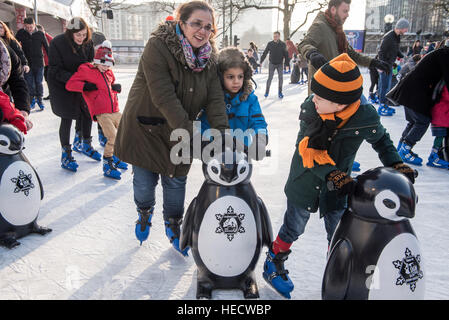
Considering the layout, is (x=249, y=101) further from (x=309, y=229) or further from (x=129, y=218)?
(x=129, y=218)

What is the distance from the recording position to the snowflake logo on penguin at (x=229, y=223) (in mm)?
1735

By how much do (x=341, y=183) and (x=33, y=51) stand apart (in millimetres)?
7394

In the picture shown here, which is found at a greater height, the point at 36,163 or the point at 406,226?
the point at 406,226

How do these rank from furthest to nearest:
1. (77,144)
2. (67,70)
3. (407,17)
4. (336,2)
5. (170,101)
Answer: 1. (407,17)
2. (77,144)
3. (67,70)
4. (336,2)
5. (170,101)

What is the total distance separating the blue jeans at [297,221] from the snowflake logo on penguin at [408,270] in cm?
49

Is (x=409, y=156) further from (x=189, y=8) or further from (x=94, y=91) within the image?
(x=94, y=91)

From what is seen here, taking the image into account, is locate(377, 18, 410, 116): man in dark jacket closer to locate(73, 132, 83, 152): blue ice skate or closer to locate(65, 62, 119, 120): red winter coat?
locate(65, 62, 119, 120): red winter coat

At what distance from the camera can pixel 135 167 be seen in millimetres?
2195

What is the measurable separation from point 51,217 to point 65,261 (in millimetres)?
737

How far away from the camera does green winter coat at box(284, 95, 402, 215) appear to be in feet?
5.25

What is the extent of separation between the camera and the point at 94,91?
11.7 feet

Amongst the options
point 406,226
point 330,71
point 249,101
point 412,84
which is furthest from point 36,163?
point 412,84

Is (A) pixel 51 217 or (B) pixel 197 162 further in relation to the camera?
(B) pixel 197 162

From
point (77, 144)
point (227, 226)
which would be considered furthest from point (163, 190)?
point (77, 144)
